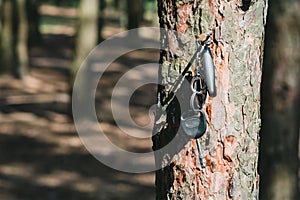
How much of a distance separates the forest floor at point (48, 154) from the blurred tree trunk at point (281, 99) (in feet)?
17.8

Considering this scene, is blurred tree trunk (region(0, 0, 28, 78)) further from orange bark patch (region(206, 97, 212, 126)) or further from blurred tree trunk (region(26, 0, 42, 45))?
orange bark patch (region(206, 97, 212, 126))

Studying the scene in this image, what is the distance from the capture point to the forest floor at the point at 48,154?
11914 millimetres

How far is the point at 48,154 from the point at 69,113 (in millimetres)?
2798

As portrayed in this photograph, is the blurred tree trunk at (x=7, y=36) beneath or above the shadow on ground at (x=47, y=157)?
above

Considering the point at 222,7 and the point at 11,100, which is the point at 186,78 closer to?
the point at 222,7

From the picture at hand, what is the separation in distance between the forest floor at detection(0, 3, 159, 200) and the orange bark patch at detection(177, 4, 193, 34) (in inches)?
330

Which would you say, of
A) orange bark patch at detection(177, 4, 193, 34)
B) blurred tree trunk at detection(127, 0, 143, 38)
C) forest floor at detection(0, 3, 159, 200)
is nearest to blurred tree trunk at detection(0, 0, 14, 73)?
forest floor at detection(0, 3, 159, 200)

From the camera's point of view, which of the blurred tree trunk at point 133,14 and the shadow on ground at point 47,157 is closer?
the shadow on ground at point 47,157

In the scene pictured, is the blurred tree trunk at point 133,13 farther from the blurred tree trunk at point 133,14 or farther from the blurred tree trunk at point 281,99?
the blurred tree trunk at point 281,99

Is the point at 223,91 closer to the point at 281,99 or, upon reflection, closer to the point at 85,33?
the point at 281,99

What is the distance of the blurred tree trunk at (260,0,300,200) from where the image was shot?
638 cm

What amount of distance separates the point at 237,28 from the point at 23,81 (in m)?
17.7

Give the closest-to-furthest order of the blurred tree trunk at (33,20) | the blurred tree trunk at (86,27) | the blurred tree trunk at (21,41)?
the blurred tree trunk at (86,27)
the blurred tree trunk at (21,41)
the blurred tree trunk at (33,20)

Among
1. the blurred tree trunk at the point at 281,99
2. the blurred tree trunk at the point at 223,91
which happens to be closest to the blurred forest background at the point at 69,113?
the blurred tree trunk at the point at 281,99
